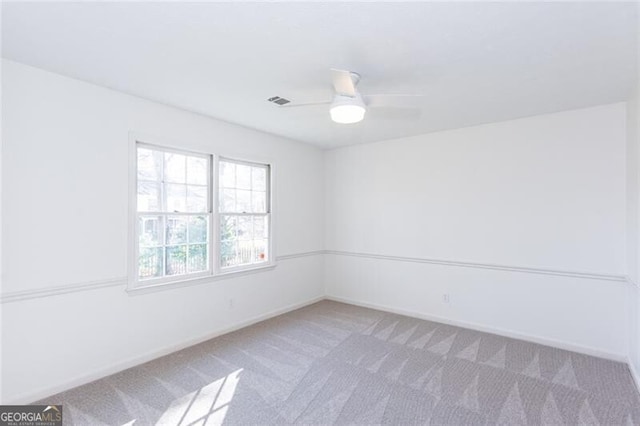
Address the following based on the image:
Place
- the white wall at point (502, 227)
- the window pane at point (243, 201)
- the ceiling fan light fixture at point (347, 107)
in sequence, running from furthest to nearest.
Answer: the window pane at point (243, 201) < the white wall at point (502, 227) < the ceiling fan light fixture at point (347, 107)

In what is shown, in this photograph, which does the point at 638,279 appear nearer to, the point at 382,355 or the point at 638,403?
the point at 638,403

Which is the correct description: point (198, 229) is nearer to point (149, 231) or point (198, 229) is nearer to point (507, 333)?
point (149, 231)

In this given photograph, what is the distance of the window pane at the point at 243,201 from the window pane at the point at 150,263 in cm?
113

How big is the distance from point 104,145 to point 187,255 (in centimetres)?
138

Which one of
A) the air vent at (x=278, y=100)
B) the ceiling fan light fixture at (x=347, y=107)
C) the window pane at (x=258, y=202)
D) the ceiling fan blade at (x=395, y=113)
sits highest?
the ceiling fan blade at (x=395, y=113)

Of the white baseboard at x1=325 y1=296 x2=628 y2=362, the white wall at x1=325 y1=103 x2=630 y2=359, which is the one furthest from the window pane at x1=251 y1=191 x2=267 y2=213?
the white baseboard at x1=325 y1=296 x2=628 y2=362

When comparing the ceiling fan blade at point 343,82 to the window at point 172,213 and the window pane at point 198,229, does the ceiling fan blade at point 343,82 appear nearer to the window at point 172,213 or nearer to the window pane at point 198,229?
the window at point 172,213

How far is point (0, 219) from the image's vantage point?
230cm

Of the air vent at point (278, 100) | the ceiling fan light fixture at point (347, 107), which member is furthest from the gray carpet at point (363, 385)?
the air vent at point (278, 100)

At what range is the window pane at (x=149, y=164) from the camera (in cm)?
318

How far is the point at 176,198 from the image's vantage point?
346 centimetres

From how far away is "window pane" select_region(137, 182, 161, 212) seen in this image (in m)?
3.17

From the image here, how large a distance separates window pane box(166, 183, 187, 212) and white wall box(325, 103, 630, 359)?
2.61m

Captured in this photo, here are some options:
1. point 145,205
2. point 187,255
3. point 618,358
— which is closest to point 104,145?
point 145,205
